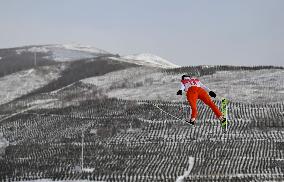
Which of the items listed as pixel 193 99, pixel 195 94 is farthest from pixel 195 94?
pixel 193 99

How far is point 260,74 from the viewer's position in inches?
6383

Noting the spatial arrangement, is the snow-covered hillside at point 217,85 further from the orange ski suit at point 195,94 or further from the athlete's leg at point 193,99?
the athlete's leg at point 193,99

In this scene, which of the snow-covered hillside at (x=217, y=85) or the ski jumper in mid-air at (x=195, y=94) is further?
the snow-covered hillside at (x=217, y=85)

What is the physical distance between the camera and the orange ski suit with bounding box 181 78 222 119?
30266 mm

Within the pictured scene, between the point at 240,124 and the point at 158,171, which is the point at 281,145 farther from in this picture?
the point at 158,171

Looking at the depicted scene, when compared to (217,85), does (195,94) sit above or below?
above

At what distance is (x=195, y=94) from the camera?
3055 centimetres

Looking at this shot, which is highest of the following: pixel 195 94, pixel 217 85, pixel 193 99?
pixel 195 94

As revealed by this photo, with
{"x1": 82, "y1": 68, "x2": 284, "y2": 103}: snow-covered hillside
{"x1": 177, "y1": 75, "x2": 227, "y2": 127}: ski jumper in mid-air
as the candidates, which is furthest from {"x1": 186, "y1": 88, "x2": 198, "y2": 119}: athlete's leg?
{"x1": 82, "y1": 68, "x2": 284, "y2": 103}: snow-covered hillside

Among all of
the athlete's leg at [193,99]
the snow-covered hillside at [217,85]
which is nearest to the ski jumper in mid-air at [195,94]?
the athlete's leg at [193,99]

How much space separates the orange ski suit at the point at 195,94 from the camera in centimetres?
3027

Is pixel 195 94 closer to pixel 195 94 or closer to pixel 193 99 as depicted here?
pixel 195 94

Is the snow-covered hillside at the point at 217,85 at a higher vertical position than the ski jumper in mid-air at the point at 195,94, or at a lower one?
lower

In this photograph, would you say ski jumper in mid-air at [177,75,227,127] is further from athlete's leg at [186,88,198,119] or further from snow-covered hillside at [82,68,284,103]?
snow-covered hillside at [82,68,284,103]
